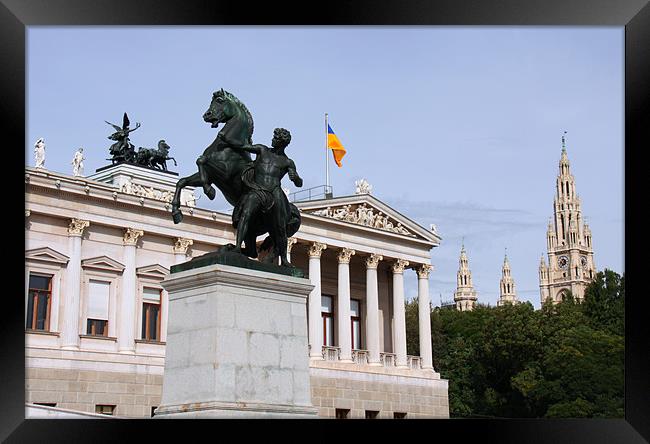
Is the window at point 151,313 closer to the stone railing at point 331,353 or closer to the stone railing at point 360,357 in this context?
the stone railing at point 331,353

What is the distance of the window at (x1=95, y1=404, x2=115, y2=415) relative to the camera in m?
45.6

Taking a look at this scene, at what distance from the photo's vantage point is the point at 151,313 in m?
50.1

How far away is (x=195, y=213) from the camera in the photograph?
5122 cm

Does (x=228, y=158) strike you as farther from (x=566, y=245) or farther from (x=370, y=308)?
(x=566, y=245)

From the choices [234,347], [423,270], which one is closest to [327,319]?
[423,270]

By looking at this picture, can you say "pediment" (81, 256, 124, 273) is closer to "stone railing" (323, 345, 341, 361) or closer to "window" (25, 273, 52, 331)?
"window" (25, 273, 52, 331)

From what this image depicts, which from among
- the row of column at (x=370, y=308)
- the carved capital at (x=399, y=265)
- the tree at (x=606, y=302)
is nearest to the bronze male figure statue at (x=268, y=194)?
the row of column at (x=370, y=308)

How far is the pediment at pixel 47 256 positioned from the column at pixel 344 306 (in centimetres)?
1596

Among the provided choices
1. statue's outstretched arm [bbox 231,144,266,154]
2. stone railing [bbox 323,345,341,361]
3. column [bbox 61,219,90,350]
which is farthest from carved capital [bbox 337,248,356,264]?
statue's outstretched arm [bbox 231,144,266,154]

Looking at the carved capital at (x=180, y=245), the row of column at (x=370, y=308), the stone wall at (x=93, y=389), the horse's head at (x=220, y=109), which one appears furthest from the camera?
the row of column at (x=370, y=308)

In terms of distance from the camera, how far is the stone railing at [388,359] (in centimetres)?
5788

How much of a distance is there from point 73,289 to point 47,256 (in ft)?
6.09

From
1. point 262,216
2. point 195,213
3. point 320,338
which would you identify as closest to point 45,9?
point 262,216
